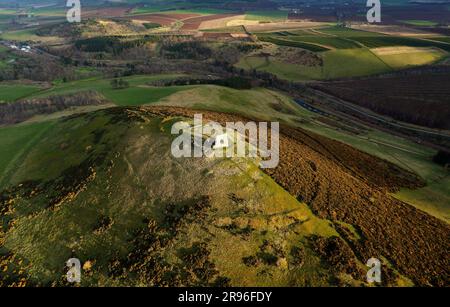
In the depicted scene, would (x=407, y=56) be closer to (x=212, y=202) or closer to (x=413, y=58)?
(x=413, y=58)

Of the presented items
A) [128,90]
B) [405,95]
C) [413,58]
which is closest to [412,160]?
[405,95]

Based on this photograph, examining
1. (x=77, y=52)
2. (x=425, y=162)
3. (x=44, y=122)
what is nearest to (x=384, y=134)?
(x=425, y=162)

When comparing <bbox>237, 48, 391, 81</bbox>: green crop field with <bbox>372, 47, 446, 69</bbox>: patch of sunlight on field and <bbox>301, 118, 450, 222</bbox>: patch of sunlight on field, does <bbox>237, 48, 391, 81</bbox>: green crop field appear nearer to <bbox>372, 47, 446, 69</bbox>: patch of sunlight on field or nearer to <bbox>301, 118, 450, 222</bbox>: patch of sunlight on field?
<bbox>372, 47, 446, 69</bbox>: patch of sunlight on field

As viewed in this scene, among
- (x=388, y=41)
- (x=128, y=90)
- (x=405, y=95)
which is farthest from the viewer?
(x=388, y=41)

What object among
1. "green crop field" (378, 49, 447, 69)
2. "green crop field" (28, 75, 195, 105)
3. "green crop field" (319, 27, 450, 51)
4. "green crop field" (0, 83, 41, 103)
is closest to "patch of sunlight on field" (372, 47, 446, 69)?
"green crop field" (378, 49, 447, 69)

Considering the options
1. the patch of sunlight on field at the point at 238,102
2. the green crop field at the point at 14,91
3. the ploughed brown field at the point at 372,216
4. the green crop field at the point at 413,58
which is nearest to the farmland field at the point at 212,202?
the ploughed brown field at the point at 372,216
